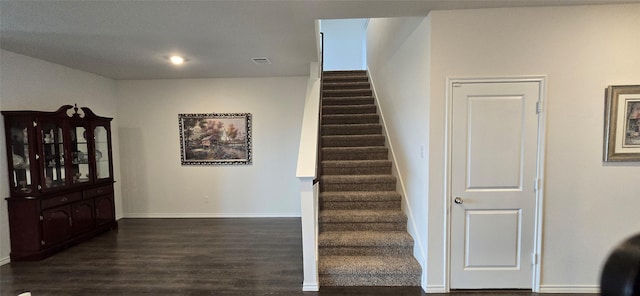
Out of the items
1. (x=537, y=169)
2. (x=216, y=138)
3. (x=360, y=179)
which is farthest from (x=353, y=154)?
(x=216, y=138)

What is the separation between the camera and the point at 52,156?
351 cm

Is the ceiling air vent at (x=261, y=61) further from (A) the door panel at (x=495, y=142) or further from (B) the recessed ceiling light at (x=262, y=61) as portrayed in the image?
(A) the door panel at (x=495, y=142)

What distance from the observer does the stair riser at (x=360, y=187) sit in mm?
3465

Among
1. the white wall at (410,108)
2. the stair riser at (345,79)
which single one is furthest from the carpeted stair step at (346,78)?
the white wall at (410,108)

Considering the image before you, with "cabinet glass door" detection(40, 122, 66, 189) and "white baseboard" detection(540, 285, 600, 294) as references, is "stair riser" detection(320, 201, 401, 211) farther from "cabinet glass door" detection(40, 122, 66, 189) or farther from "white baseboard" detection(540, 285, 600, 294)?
"cabinet glass door" detection(40, 122, 66, 189)

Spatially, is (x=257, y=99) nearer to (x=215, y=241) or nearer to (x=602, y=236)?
(x=215, y=241)

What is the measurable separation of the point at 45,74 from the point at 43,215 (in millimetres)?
1851

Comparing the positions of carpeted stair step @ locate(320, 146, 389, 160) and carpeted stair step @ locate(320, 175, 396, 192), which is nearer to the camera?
carpeted stair step @ locate(320, 175, 396, 192)

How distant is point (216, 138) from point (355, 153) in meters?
2.50

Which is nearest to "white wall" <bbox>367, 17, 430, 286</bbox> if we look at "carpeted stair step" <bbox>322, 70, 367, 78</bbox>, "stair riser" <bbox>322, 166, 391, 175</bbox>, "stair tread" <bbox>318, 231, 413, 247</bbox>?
"stair tread" <bbox>318, 231, 413, 247</bbox>

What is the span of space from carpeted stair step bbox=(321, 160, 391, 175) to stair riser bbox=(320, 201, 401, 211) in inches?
20.2

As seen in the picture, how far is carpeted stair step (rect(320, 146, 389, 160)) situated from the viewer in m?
3.89

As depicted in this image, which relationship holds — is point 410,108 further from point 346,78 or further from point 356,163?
point 346,78

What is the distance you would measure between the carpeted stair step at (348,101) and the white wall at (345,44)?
6.77ft
